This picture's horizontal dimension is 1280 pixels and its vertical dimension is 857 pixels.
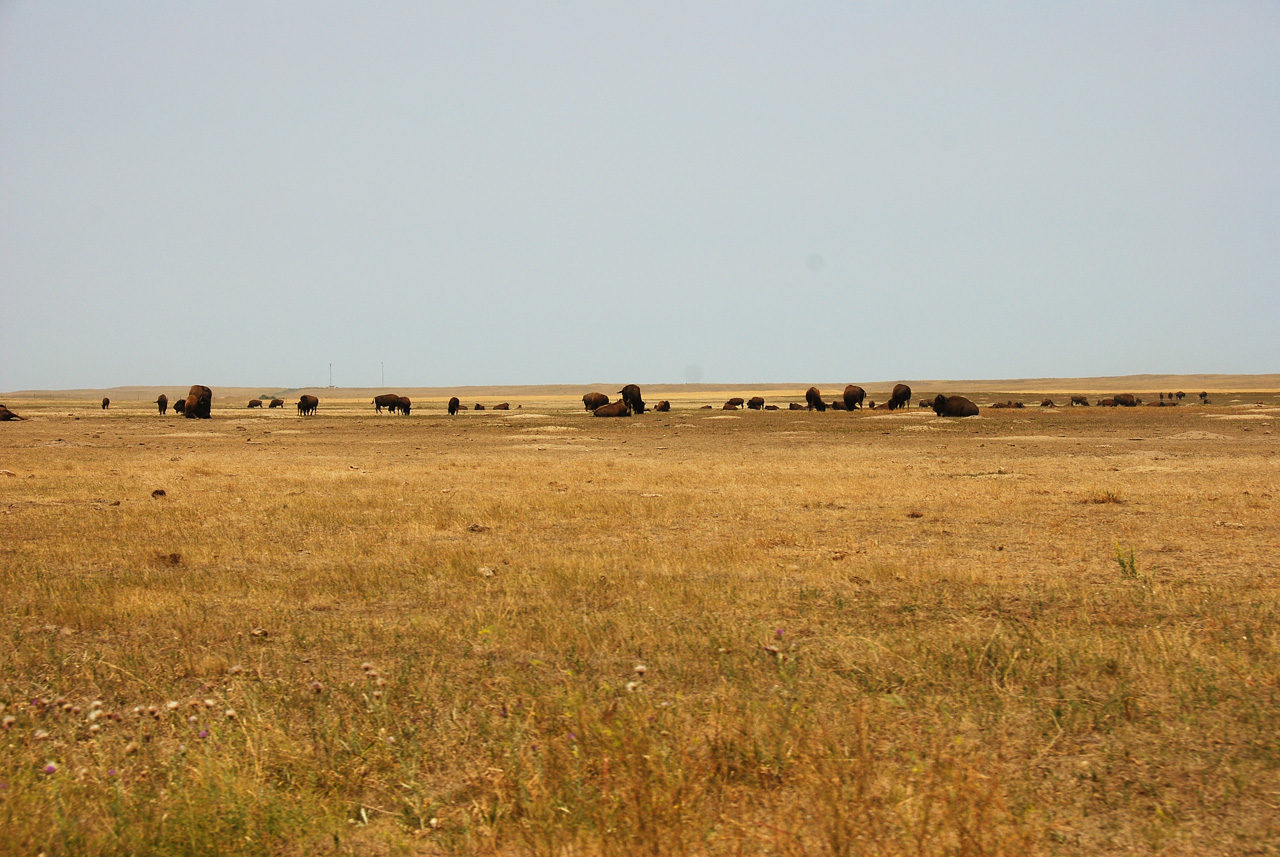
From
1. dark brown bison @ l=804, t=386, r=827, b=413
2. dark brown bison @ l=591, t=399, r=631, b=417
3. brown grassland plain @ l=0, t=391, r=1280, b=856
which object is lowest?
brown grassland plain @ l=0, t=391, r=1280, b=856

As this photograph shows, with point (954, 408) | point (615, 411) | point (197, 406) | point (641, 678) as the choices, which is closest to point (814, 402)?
point (954, 408)

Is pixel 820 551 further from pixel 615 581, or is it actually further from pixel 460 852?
pixel 460 852

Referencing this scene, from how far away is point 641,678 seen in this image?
552 cm

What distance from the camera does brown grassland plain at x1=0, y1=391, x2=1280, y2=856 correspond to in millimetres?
3805

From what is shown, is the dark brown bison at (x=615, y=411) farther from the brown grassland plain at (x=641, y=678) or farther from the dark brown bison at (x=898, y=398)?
the brown grassland plain at (x=641, y=678)

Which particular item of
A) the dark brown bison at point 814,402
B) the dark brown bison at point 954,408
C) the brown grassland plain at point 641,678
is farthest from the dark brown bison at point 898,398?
the brown grassland plain at point 641,678

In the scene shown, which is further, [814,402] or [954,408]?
[814,402]

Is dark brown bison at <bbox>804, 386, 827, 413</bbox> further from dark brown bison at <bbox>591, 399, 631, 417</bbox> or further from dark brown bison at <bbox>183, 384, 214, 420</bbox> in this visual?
dark brown bison at <bbox>183, 384, 214, 420</bbox>

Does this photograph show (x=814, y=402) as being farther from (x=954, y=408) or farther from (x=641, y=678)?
(x=641, y=678)

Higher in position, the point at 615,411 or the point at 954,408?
the point at 954,408

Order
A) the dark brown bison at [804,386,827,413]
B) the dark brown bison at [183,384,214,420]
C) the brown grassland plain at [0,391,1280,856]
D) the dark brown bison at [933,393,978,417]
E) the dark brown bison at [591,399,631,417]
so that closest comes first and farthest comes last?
the brown grassland plain at [0,391,1280,856]
the dark brown bison at [933,393,978,417]
the dark brown bison at [591,399,631,417]
the dark brown bison at [183,384,214,420]
the dark brown bison at [804,386,827,413]

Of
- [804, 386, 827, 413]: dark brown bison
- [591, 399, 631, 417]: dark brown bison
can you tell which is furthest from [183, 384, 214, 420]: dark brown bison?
[804, 386, 827, 413]: dark brown bison

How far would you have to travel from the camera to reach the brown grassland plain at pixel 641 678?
380 centimetres

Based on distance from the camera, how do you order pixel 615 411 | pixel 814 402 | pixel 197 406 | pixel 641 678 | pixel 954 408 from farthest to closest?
pixel 814 402 < pixel 197 406 < pixel 615 411 < pixel 954 408 < pixel 641 678
